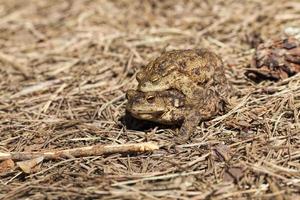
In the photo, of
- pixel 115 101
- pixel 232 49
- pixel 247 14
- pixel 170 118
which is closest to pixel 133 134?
pixel 170 118

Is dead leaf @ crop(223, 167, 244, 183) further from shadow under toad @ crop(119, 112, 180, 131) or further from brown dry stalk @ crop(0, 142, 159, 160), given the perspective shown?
shadow under toad @ crop(119, 112, 180, 131)

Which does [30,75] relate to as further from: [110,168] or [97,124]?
[110,168]

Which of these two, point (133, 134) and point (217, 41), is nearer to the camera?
point (133, 134)

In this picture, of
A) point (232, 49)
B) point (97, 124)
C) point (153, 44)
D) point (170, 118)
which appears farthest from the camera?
point (153, 44)

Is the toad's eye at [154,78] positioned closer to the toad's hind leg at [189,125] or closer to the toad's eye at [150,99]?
the toad's eye at [150,99]

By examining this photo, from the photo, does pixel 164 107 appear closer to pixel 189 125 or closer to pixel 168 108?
pixel 168 108

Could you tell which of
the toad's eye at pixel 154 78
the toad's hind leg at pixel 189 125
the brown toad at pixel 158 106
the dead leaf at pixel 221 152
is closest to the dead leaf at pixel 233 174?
the dead leaf at pixel 221 152

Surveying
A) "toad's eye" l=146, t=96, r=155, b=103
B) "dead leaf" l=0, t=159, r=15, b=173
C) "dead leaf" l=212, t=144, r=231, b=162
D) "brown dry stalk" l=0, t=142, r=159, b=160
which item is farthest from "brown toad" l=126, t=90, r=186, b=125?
"dead leaf" l=0, t=159, r=15, b=173

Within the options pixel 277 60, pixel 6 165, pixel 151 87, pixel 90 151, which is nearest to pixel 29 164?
pixel 6 165
